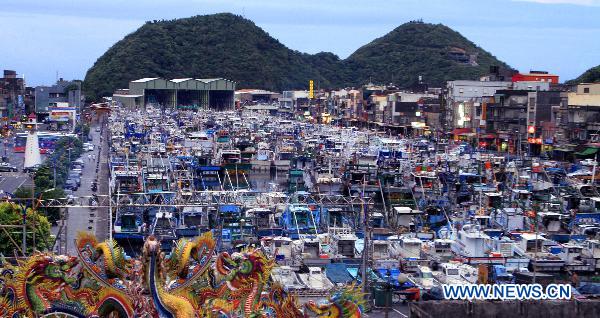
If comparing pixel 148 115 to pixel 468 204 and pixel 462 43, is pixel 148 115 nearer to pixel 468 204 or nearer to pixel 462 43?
pixel 468 204

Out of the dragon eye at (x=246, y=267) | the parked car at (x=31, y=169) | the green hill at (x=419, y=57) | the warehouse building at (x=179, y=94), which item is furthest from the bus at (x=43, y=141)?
the green hill at (x=419, y=57)

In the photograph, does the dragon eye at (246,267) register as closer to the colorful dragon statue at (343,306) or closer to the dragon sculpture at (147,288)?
the dragon sculpture at (147,288)

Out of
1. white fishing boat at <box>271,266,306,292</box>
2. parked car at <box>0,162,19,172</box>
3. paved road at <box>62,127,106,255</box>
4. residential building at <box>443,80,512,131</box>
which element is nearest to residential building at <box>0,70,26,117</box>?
parked car at <box>0,162,19,172</box>

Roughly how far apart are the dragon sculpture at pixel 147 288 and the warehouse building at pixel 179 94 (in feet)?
294

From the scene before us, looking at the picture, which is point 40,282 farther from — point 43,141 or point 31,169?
point 43,141

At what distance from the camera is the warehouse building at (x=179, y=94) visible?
106 metres

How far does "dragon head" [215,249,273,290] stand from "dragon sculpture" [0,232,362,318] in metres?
0.01

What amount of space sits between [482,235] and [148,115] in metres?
58.7

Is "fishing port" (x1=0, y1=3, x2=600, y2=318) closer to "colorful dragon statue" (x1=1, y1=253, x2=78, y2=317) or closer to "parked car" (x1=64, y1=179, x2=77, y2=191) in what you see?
"colorful dragon statue" (x1=1, y1=253, x2=78, y2=317)

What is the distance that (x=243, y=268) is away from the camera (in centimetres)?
1513

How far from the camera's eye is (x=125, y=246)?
90.9 feet

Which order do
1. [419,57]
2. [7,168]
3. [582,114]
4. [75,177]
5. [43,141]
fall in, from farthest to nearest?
[419,57], [43,141], [582,114], [7,168], [75,177]

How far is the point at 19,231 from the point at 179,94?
3460 inches

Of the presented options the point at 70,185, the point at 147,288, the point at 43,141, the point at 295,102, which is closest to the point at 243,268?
the point at 147,288
